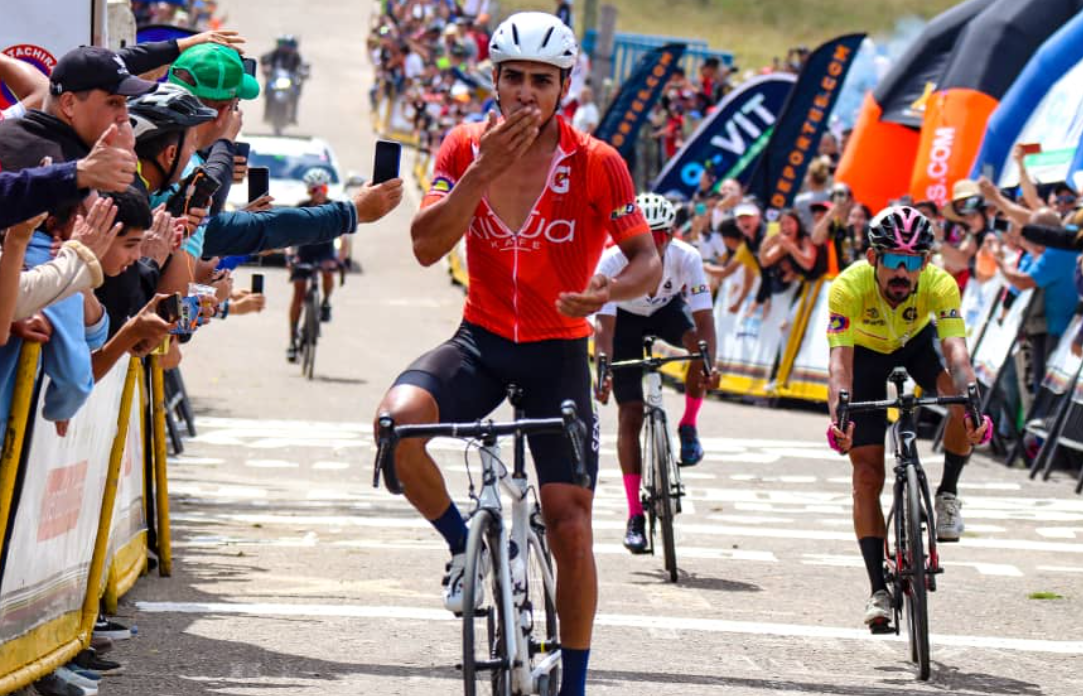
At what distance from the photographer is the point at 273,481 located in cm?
1455

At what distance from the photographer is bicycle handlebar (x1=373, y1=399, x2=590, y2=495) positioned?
601 centimetres

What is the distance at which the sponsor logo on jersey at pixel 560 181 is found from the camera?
269 inches

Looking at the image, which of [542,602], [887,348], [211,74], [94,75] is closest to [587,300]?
[542,602]

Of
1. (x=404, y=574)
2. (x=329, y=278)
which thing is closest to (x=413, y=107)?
(x=329, y=278)

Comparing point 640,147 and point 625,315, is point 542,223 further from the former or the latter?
point 640,147

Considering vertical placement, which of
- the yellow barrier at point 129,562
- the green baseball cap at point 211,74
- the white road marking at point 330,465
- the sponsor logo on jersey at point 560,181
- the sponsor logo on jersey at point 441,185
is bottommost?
the white road marking at point 330,465

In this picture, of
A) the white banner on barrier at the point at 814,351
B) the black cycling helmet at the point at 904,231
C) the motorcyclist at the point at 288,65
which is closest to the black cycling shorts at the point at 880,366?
the black cycling helmet at the point at 904,231

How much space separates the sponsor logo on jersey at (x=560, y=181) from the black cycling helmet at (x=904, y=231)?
2522 mm

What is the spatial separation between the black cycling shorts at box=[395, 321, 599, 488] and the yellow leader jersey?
2615 mm

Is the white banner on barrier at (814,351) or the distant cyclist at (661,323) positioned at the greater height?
the distant cyclist at (661,323)

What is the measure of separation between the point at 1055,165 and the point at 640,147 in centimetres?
1532

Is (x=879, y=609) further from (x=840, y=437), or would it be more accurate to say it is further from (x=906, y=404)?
(x=906, y=404)

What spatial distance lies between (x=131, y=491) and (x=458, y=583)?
3.72 m

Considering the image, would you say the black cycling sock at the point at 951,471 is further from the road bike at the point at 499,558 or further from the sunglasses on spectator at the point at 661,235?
the road bike at the point at 499,558
